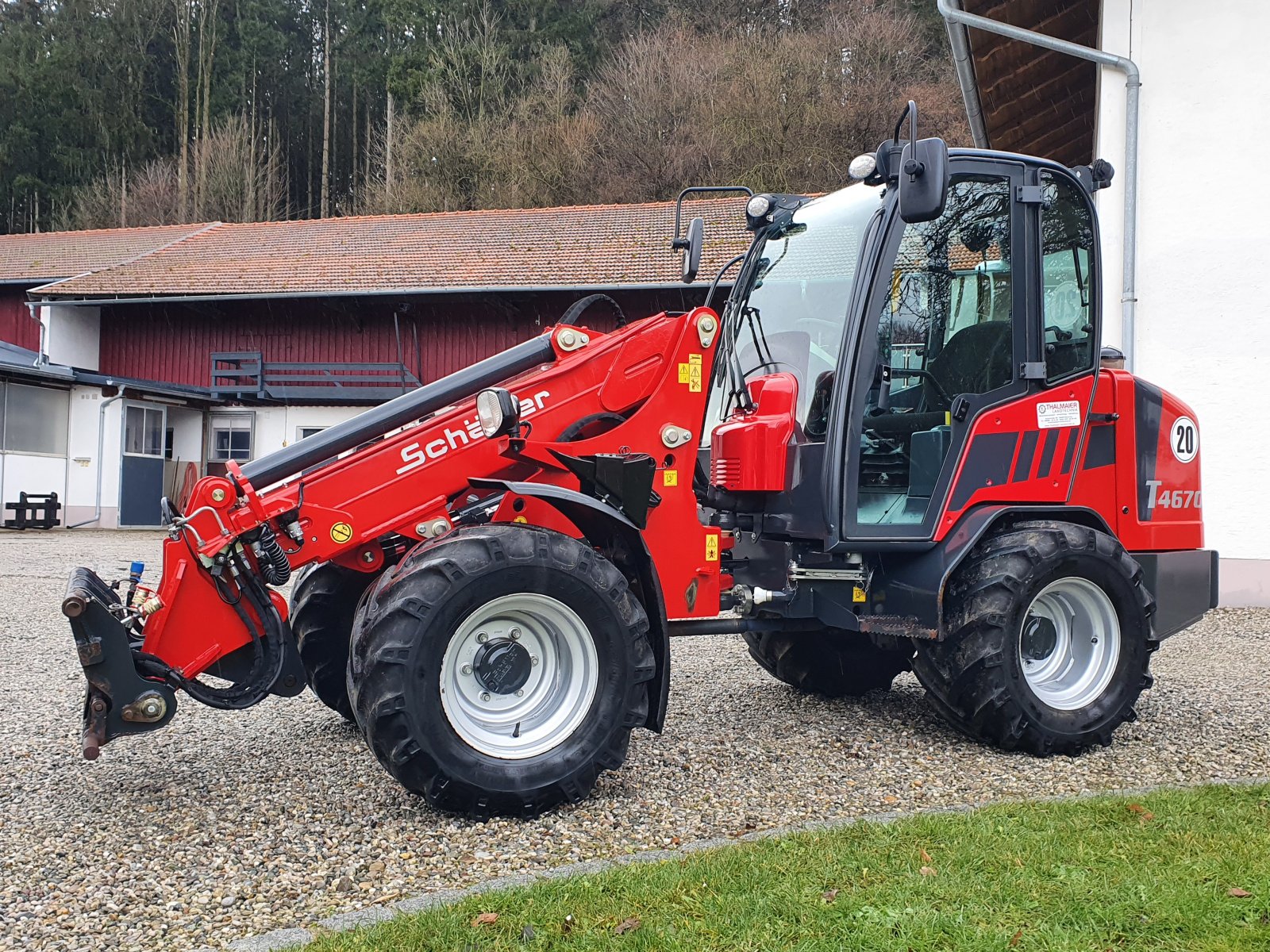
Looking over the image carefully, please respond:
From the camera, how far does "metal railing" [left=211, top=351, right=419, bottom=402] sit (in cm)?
2231

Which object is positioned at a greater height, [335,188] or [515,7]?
[515,7]

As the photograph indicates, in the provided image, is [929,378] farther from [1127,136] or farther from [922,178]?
[1127,136]

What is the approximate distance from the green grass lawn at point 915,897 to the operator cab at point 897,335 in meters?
1.51

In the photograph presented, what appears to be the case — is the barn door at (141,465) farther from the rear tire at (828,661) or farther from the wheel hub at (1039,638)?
the wheel hub at (1039,638)

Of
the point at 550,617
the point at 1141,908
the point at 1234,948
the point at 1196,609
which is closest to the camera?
the point at 1234,948

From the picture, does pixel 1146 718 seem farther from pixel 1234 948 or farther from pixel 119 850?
pixel 119 850

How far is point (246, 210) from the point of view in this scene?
3741cm

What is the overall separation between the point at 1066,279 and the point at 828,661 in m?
2.33

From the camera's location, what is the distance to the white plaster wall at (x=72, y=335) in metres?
23.3

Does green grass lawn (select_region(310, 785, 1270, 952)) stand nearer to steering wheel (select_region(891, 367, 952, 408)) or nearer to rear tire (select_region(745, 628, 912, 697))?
steering wheel (select_region(891, 367, 952, 408))

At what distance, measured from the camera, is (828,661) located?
19.1ft

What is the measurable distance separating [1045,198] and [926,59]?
27.8 m

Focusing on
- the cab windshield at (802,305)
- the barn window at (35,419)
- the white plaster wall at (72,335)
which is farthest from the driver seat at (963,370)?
the white plaster wall at (72,335)

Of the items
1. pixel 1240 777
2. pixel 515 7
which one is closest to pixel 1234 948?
pixel 1240 777
